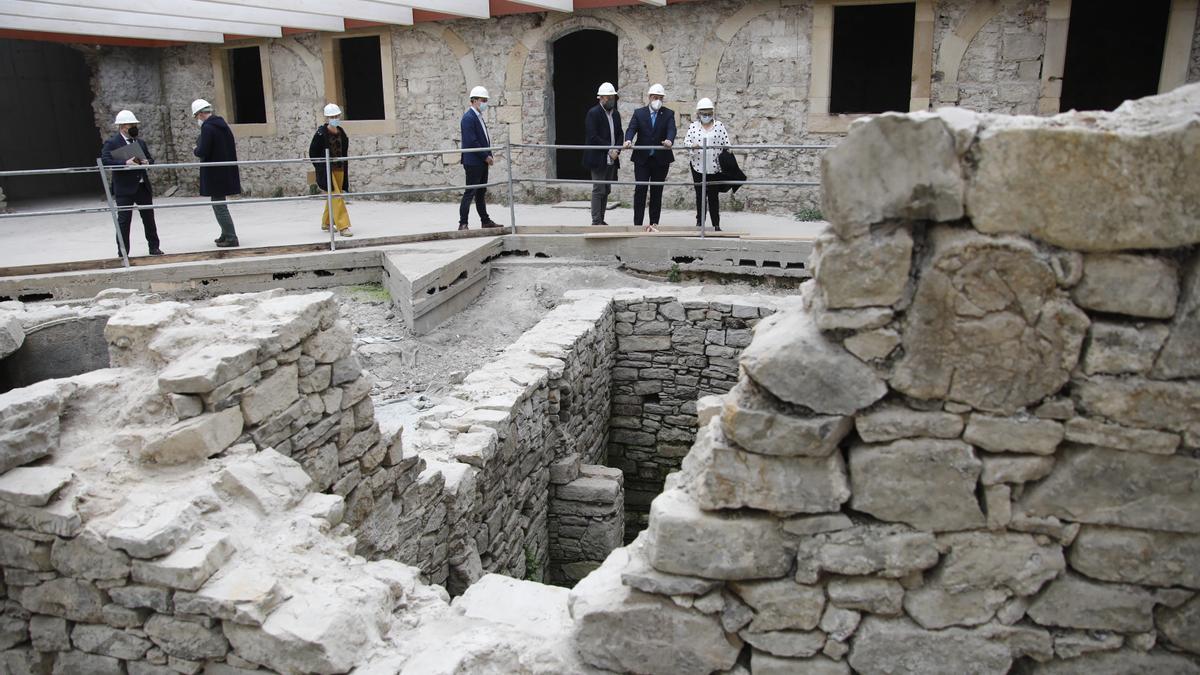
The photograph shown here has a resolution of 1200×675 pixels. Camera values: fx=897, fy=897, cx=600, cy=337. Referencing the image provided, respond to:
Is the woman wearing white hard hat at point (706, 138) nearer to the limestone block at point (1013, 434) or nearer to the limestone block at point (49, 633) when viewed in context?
the limestone block at point (1013, 434)

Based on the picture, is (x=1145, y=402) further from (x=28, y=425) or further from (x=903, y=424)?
(x=28, y=425)

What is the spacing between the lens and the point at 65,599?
3.36 meters

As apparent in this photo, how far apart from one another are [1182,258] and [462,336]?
6792mm

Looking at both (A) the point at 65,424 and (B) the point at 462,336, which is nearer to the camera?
(A) the point at 65,424

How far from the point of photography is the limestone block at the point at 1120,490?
8.37ft

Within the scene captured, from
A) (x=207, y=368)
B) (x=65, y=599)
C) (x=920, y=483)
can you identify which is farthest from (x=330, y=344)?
(x=920, y=483)

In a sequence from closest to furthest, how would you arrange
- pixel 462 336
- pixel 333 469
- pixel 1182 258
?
pixel 1182 258
pixel 333 469
pixel 462 336

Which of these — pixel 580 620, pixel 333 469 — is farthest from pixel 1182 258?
pixel 333 469

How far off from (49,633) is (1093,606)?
3.67 metres

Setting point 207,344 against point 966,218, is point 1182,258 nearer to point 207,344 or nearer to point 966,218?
point 966,218

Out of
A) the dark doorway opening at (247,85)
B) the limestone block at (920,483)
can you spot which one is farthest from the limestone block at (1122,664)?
the dark doorway opening at (247,85)

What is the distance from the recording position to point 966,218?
2.56m

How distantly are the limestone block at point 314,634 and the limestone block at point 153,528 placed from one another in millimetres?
362

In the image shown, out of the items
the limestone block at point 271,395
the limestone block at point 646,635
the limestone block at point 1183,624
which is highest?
the limestone block at point 271,395
